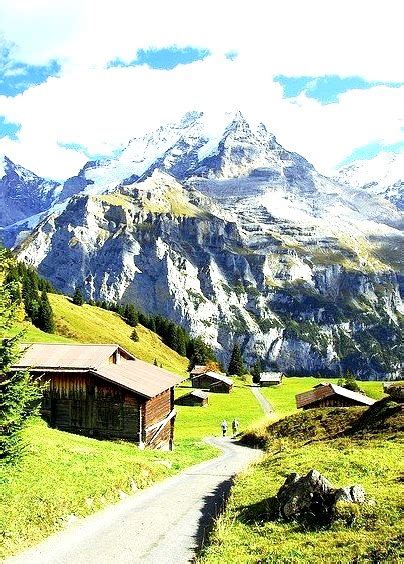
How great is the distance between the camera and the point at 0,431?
72.9 feet

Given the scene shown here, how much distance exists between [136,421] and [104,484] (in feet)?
67.9

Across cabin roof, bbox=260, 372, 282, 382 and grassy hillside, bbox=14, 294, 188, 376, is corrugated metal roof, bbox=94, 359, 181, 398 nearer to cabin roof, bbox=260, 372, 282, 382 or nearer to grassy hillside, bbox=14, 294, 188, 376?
grassy hillside, bbox=14, 294, 188, 376

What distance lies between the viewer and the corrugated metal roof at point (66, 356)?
164 ft

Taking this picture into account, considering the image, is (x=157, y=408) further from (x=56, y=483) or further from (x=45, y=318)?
(x=45, y=318)

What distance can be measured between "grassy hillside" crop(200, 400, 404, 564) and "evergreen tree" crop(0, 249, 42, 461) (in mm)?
8874

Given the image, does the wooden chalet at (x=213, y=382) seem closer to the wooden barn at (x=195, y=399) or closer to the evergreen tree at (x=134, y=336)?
the wooden barn at (x=195, y=399)

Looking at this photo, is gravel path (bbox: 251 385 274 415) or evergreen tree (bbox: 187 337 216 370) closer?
gravel path (bbox: 251 385 274 415)

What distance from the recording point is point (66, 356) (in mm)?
52250

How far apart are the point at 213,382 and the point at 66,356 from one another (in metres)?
90.8

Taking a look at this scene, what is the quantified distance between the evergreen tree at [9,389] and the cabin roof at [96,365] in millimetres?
24782

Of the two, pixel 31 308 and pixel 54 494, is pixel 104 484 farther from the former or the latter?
pixel 31 308

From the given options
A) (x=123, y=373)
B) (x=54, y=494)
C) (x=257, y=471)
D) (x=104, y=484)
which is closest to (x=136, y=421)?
(x=123, y=373)

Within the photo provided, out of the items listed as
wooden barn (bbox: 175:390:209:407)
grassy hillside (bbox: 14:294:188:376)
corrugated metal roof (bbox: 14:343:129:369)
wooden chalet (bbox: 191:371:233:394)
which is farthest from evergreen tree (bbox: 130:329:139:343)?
corrugated metal roof (bbox: 14:343:129:369)

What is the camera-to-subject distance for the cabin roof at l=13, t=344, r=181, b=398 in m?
49.0
